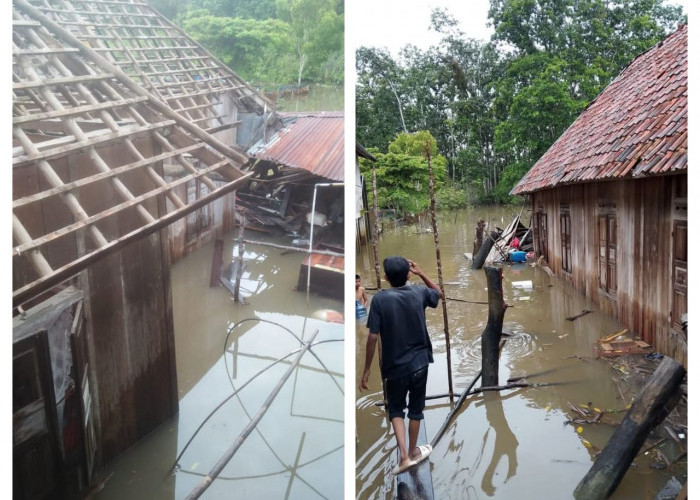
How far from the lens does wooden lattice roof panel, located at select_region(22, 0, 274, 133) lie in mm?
1598

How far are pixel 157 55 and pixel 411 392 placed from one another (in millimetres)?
1610

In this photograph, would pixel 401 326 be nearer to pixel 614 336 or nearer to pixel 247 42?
pixel 247 42

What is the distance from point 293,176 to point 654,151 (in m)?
1.86

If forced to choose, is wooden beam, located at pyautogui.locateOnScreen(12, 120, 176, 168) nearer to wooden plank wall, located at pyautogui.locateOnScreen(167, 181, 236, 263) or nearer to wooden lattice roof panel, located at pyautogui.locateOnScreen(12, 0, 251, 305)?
wooden lattice roof panel, located at pyautogui.locateOnScreen(12, 0, 251, 305)

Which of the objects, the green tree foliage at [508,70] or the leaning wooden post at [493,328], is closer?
the leaning wooden post at [493,328]

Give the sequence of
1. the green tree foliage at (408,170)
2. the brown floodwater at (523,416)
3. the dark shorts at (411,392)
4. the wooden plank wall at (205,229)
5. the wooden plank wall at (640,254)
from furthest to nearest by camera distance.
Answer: the green tree foliage at (408,170) → the wooden plank wall at (640,254) → the brown floodwater at (523,416) → the dark shorts at (411,392) → the wooden plank wall at (205,229)

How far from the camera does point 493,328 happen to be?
3008 millimetres

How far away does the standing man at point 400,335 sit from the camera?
196cm

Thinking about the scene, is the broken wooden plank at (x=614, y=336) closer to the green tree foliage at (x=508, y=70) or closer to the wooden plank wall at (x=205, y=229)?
the green tree foliage at (x=508, y=70)

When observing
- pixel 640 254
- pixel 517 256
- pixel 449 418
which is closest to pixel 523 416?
pixel 449 418

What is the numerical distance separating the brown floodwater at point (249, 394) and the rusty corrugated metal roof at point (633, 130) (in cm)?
172

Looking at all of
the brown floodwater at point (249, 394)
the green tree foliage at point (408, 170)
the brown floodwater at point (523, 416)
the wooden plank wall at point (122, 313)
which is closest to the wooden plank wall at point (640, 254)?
the brown floodwater at point (523, 416)

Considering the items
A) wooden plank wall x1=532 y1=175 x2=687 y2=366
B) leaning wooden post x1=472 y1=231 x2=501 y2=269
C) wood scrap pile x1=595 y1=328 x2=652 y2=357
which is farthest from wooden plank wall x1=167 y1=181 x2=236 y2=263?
leaning wooden post x1=472 y1=231 x2=501 y2=269

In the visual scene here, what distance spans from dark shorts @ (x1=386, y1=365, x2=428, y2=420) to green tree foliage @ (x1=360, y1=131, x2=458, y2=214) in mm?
2023
